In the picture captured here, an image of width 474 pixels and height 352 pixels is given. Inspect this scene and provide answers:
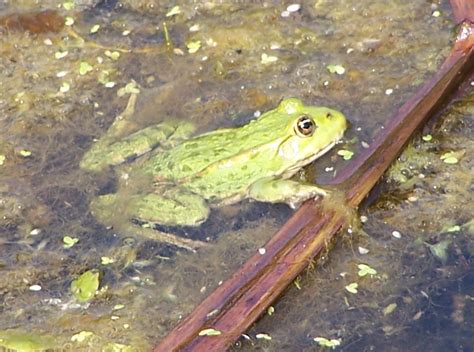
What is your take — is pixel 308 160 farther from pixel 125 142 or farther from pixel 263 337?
pixel 263 337

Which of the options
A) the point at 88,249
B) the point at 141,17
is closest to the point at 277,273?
the point at 88,249

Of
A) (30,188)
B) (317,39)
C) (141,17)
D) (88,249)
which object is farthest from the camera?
(141,17)

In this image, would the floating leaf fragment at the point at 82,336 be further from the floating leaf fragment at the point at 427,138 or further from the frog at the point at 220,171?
the floating leaf fragment at the point at 427,138

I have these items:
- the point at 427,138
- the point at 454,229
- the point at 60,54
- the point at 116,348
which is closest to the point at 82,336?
the point at 116,348

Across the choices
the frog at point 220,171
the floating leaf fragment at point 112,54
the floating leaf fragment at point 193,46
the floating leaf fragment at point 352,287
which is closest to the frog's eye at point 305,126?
the frog at point 220,171

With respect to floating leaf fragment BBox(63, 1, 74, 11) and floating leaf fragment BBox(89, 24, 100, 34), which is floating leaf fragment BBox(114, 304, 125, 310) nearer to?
floating leaf fragment BBox(89, 24, 100, 34)

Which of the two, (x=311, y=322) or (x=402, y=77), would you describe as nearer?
(x=311, y=322)

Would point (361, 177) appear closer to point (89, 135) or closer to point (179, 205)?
point (179, 205)
